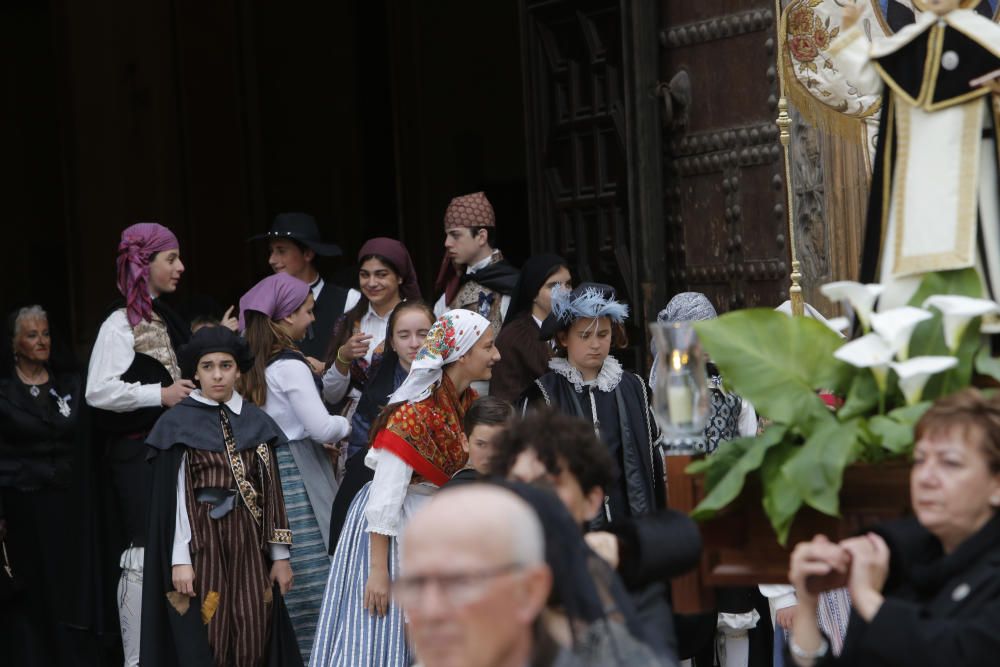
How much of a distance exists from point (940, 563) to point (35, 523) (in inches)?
227

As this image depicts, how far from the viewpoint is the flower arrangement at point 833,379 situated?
12.9 ft

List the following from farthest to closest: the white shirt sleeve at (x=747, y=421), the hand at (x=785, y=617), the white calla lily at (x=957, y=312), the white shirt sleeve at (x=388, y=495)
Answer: the white shirt sleeve at (x=747, y=421) → the hand at (x=785, y=617) → the white shirt sleeve at (x=388, y=495) → the white calla lily at (x=957, y=312)

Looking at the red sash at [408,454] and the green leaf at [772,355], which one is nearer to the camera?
the green leaf at [772,355]

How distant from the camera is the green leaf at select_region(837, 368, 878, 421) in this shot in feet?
13.3

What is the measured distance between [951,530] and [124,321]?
5.02 m

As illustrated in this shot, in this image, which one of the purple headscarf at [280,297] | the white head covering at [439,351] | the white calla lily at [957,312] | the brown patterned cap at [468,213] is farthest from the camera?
the brown patterned cap at [468,213]

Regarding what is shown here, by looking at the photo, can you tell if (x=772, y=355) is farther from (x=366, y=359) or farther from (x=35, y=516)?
(x=35, y=516)

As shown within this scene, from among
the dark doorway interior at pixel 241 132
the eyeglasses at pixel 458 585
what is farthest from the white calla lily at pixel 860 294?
the dark doorway interior at pixel 241 132

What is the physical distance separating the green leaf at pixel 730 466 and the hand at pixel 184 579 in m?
3.10

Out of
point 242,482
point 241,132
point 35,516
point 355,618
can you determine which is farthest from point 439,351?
point 241,132

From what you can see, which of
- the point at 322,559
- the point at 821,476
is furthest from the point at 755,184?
the point at 821,476

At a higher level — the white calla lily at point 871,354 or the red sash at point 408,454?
the white calla lily at point 871,354

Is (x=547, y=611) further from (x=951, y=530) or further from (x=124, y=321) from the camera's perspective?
(x=124, y=321)

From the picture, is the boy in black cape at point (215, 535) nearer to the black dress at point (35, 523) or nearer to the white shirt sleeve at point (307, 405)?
the white shirt sleeve at point (307, 405)
